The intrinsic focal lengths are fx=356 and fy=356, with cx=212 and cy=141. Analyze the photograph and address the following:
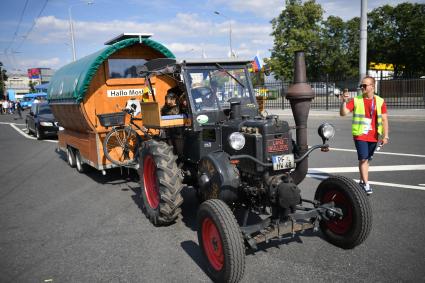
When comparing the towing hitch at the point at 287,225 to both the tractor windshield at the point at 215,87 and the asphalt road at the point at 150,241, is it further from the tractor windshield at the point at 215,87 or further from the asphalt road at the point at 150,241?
the tractor windshield at the point at 215,87

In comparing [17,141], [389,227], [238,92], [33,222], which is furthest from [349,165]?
[17,141]

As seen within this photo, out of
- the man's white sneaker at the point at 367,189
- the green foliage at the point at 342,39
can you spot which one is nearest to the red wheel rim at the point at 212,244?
the man's white sneaker at the point at 367,189

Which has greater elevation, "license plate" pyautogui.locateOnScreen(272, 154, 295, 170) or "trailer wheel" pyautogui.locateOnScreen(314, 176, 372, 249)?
"license plate" pyautogui.locateOnScreen(272, 154, 295, 170)

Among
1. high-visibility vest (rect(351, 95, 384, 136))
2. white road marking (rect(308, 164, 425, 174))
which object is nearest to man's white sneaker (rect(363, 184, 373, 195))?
high-visibility vest (rect(351, 95, 384, 136))

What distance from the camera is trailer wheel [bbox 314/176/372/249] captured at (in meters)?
3.76

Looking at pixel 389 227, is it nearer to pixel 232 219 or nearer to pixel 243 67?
pixel 232 219

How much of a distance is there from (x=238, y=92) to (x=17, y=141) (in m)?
14.5

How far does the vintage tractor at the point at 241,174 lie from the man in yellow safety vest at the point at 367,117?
1624 mm

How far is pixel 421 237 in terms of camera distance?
13.9 ft

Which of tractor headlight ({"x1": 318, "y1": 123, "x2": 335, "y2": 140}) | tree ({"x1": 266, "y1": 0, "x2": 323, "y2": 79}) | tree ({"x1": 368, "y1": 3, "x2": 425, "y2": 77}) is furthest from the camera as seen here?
tree ({"x1": 368, "y1": 3, "x2": 425, "y2": 77})

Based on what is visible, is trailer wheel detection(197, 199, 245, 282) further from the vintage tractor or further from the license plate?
the license plate

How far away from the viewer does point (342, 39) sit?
5000 cm

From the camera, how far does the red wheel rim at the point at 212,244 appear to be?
3494 millimetres

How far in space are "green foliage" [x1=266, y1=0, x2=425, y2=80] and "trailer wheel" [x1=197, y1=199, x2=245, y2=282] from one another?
37553 millimetres
